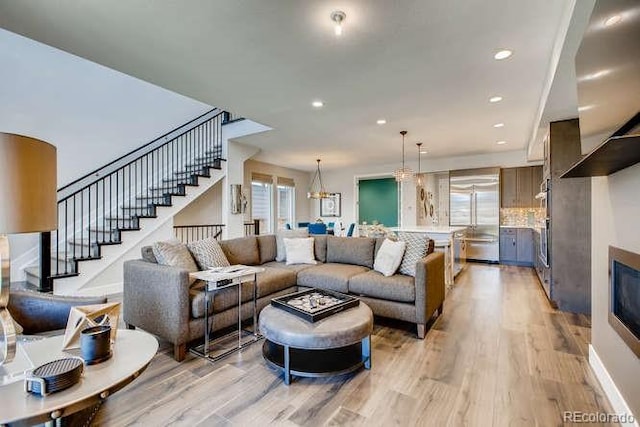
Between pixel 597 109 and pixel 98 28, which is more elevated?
pixel 98 28

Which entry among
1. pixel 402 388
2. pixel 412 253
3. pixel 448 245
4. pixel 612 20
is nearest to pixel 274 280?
pixel 412 253

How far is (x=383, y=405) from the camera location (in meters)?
1.86

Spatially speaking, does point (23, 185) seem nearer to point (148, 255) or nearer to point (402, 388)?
point (148, 255)

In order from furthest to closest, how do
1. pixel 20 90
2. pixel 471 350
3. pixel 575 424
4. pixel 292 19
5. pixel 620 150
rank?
1. pixel 20 90
2. pixel 471 350
3. pixel 292 19
4. pixel 575 424
5. pixel 620 150

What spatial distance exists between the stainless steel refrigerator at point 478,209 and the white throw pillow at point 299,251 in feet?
15.6

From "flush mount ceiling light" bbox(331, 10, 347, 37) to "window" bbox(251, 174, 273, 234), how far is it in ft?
19.4

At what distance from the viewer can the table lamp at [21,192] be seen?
1.04m

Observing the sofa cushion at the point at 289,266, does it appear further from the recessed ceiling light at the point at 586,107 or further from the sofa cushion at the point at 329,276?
the recessed ceiling light at the point at 586,107

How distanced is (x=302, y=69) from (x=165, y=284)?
240 cm

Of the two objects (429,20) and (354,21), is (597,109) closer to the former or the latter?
(429,20)

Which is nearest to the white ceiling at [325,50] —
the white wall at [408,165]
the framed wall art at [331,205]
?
the white wall at [408,165]

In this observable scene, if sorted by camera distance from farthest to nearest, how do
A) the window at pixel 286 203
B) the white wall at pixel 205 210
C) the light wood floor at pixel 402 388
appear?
the window at pixel 286 203
the white wall at pixel 205 210
the light wood floor at pixel 402 388

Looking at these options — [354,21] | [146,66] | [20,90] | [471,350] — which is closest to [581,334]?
[471,350]

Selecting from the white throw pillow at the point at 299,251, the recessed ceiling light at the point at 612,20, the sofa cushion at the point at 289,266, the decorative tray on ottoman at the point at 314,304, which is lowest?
the decorative tray on ottoman at the point at 314,304
